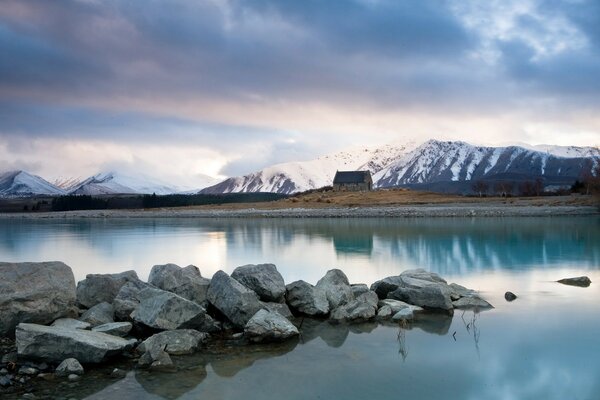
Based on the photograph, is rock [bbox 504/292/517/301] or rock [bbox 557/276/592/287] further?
rock [bbox 557/276/592/287]

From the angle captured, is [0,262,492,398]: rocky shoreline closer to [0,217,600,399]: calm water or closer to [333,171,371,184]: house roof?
[0,217,600,399]: calm water

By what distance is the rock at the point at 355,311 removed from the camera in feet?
47.8

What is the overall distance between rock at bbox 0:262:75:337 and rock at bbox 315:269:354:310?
688 cm

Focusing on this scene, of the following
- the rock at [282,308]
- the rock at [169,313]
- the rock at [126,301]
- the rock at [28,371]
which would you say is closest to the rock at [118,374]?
the rock at [28,371]

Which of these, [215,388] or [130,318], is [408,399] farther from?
[130,318]

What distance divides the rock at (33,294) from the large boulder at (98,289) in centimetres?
166

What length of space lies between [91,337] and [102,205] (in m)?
172

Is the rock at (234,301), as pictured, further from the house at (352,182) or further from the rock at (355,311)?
the house at (352,182)

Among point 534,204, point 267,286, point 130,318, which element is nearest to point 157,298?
point 130,318

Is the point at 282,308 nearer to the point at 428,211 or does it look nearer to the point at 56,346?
the point at 56,346

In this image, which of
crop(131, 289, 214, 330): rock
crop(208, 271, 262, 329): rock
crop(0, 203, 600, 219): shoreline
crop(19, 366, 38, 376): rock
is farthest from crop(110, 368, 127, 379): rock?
crop(0, 203, 600, 219): shoreline

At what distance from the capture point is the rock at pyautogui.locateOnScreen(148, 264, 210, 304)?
14922 mm

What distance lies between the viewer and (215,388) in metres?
9.59

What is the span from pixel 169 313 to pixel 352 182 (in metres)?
131
